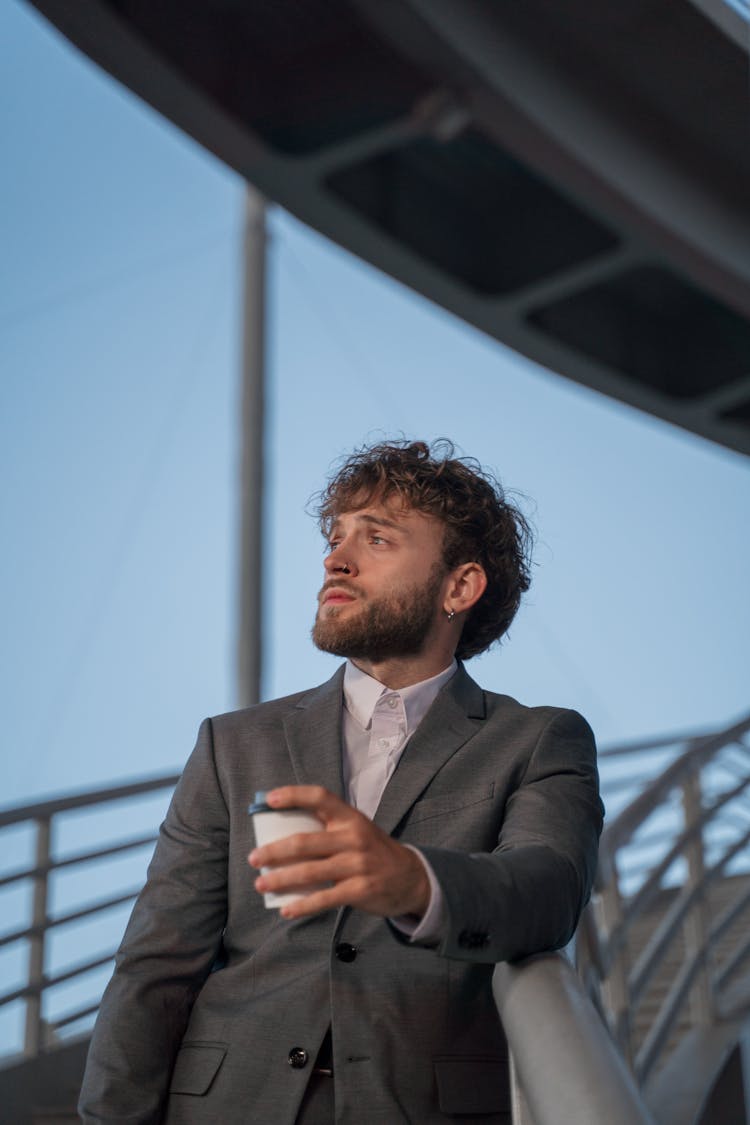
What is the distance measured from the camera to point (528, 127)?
825 centimetres

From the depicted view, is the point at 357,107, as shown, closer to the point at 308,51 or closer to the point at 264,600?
the point at 308,51

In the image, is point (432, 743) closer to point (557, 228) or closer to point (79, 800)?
point (79, 800)

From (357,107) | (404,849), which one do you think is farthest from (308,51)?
(404,849)

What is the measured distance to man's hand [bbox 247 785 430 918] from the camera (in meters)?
1.28

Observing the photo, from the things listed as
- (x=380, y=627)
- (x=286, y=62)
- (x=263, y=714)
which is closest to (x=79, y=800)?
(x=263, y=714)

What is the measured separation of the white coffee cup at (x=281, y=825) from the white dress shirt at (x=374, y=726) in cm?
57

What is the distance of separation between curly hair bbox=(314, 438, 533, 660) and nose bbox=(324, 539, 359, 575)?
0.13m

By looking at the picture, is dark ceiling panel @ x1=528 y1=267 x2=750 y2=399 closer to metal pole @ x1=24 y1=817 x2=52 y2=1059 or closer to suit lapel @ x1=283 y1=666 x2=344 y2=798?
metal pole @ x1=24 y1=817 x2=52 y2=1059

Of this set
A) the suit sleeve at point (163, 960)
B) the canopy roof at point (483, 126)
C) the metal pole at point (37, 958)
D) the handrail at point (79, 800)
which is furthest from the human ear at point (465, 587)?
the canopy roof at point (483, 126)

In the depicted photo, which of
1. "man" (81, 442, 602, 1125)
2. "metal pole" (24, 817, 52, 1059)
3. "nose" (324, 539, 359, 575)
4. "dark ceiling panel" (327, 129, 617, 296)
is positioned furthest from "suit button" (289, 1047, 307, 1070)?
"dark ceiling panel" (327, 129, 617, 296)

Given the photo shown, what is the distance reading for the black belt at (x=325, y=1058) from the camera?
1.71m

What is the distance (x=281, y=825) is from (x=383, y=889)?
0.40 ft

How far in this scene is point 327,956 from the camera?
1.76 m

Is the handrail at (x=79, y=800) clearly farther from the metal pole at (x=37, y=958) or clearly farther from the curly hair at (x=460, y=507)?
the curly hair at (x=460, y=507)
